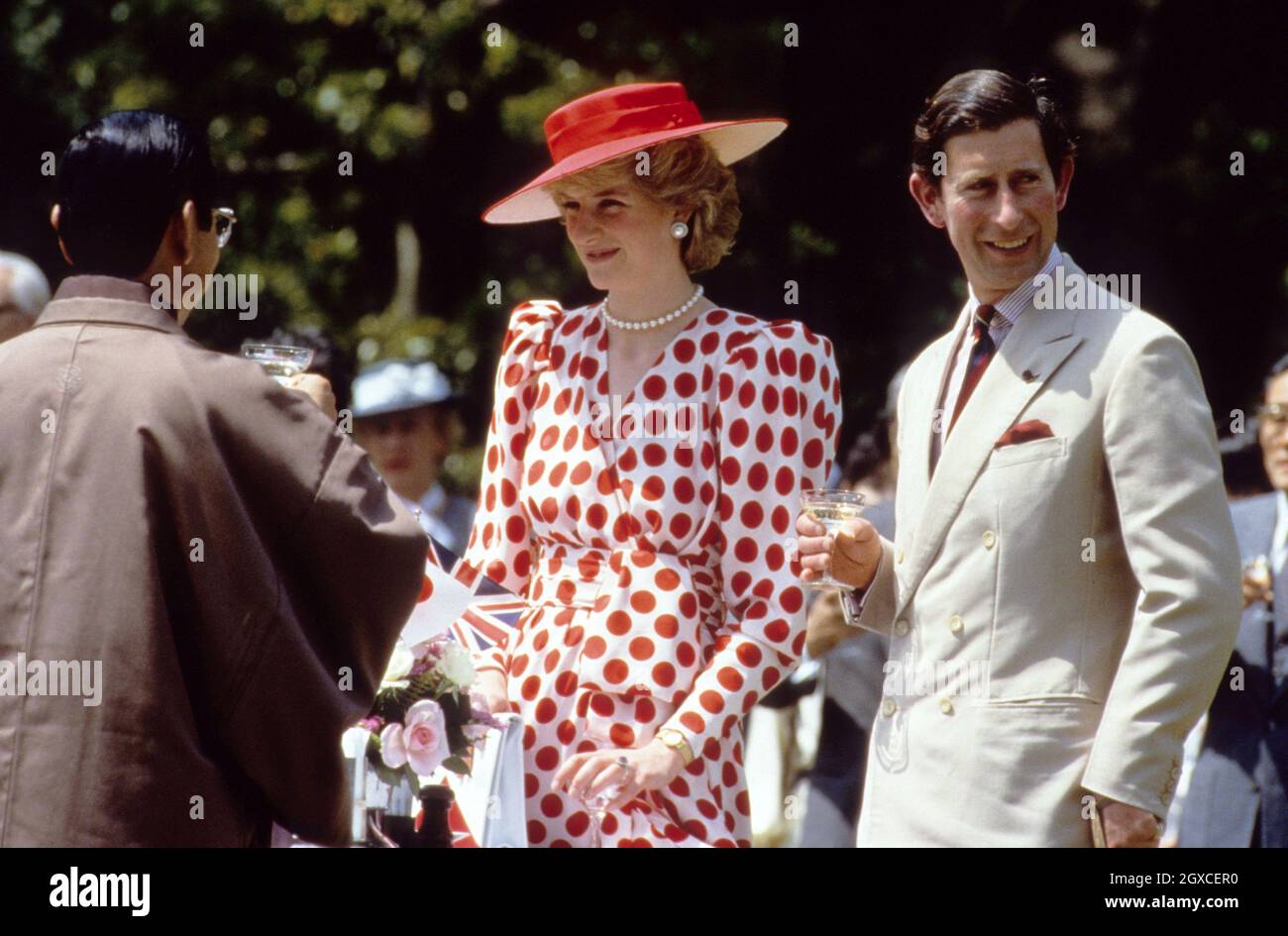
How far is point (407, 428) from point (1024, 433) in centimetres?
370

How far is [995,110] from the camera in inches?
141

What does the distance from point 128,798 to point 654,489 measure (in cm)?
122

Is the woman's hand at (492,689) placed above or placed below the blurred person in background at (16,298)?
below

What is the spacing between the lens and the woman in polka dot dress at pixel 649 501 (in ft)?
12.2

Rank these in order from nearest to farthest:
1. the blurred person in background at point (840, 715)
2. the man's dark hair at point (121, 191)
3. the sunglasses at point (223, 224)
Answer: the man's dark hair at point (121, 191) → the sunglasses at point (223, 224) → the blurred person in background at point (840, 715)

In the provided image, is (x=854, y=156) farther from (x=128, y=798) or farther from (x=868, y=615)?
(x=128, y=798)

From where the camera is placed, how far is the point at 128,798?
117 inches

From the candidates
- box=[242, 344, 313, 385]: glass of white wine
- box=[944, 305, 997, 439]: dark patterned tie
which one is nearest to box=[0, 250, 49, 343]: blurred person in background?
box=[242, 344, 313, 385]: glass of white wine

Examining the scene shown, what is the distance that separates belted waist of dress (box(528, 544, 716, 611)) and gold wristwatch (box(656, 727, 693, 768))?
0.24m

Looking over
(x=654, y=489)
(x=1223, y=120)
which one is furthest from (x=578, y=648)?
(x=1223, y=120)

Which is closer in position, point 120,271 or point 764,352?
point 120,271

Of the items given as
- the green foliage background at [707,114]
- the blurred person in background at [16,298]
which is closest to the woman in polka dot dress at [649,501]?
the blurred person in background at [16,298]

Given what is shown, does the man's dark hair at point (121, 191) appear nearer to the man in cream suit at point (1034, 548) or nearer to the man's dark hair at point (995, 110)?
the man in cream suit at point (1034, 548)

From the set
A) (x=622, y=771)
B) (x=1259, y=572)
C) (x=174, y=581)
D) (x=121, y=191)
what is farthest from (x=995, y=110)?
(x=1259, y=572)
